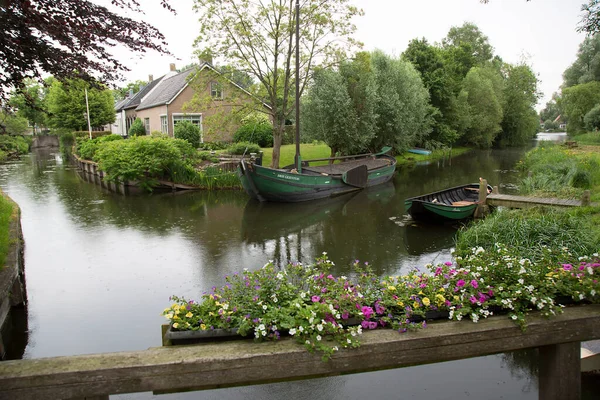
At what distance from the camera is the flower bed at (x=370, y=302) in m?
2.93

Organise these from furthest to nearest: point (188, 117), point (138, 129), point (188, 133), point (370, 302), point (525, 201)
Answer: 1. point (138, 129)
2. point (188, 117)
3. point (188, 133)
4. point (525, 201)
5. point (370, 302)

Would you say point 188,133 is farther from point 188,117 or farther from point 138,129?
point 138,129

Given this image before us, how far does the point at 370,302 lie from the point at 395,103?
26.1 metres

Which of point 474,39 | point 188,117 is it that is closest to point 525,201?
point 188,117

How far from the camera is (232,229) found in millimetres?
13125

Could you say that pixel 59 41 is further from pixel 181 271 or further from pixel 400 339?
pixel 181 271

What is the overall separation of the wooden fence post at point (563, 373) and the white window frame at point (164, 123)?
31.5 metres

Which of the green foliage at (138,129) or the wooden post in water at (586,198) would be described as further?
the green foliage at (138,129)

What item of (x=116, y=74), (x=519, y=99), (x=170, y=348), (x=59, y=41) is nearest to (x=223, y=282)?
(x=116, y=74)

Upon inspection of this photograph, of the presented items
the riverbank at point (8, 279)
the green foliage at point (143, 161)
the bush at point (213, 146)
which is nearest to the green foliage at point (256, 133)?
the bush at point (213, 146)

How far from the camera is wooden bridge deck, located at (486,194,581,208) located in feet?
36.1

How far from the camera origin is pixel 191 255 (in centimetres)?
1040

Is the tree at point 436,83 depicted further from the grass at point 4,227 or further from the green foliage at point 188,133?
the grass at point 4,227

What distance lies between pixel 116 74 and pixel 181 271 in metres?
4.78
